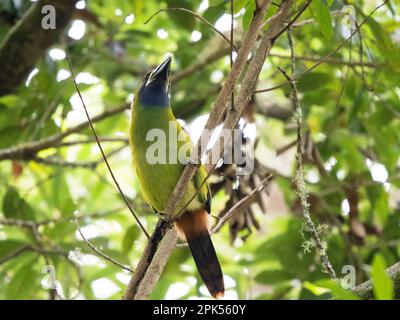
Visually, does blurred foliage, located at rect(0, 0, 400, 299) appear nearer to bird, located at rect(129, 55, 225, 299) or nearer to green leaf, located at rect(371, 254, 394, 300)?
bird, located at rect(129, 55, 225, 299)

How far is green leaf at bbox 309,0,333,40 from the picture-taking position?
307 centimetres

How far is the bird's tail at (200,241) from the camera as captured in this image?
360 cm

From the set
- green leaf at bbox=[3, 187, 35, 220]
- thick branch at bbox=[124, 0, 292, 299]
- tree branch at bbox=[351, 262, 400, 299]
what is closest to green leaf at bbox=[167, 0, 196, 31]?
green leaf at bbox=[3, 187, 35, 220]

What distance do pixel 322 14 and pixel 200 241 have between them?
128 cm

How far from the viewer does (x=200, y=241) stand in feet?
12.1

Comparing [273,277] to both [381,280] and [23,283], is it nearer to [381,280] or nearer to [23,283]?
[23,283]

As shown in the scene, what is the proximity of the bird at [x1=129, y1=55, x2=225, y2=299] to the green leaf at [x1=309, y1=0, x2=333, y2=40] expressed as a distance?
90 cm

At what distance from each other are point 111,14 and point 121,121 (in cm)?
106

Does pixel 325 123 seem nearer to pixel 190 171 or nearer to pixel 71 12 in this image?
pixel 71 12

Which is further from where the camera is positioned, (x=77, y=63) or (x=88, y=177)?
(x=88, y=177)

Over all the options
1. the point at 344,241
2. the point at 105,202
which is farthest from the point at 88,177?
the point at 344,241

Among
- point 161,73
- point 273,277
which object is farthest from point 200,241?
point 273,277

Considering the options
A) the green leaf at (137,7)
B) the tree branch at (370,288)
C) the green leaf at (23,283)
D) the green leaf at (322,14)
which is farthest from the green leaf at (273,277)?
the tree branch at (370,288)

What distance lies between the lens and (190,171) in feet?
8.65
